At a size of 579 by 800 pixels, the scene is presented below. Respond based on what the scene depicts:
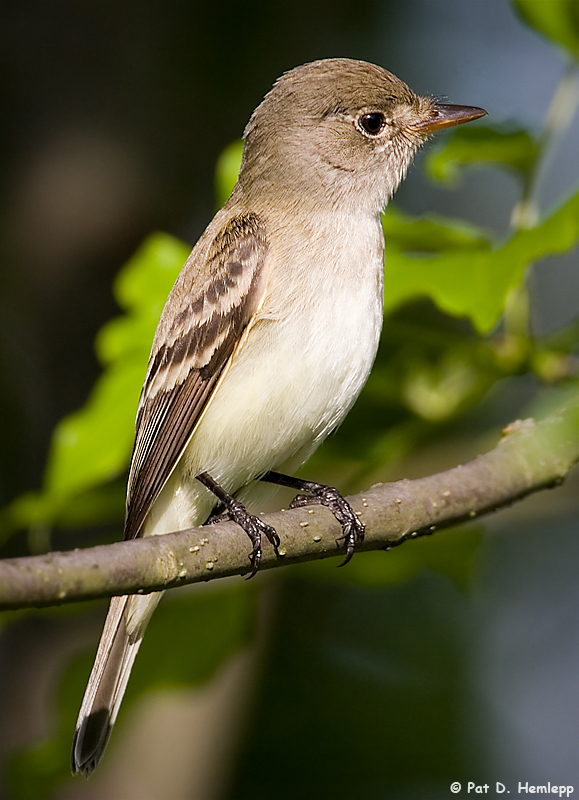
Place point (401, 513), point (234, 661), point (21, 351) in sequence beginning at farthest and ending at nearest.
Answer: point (21, 351) < point (234, 661) < point (401, 513)

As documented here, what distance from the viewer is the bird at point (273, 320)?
289cm

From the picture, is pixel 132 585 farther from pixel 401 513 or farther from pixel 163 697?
pixel 163 697

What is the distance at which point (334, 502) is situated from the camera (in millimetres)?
2703

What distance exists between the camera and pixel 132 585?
1839 mm

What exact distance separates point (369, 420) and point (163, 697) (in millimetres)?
1299

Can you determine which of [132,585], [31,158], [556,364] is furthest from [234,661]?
[31,158]

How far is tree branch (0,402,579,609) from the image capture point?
1768 millimetres

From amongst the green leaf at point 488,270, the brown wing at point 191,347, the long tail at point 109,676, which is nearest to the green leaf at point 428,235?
the green leaf at point 488,270

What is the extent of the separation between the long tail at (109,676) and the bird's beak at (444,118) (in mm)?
1874

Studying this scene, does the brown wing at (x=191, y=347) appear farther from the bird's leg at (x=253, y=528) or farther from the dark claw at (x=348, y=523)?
the dark claw at (x=348, y=523)

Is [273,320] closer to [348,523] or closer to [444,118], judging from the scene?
[348,523]

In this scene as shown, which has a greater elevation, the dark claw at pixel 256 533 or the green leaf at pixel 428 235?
the green leaf at pixel 428 235

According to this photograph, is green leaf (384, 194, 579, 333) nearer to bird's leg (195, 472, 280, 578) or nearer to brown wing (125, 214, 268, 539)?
brown wing (125, 214, 268, 539)

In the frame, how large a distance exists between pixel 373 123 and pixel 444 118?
251 mm
